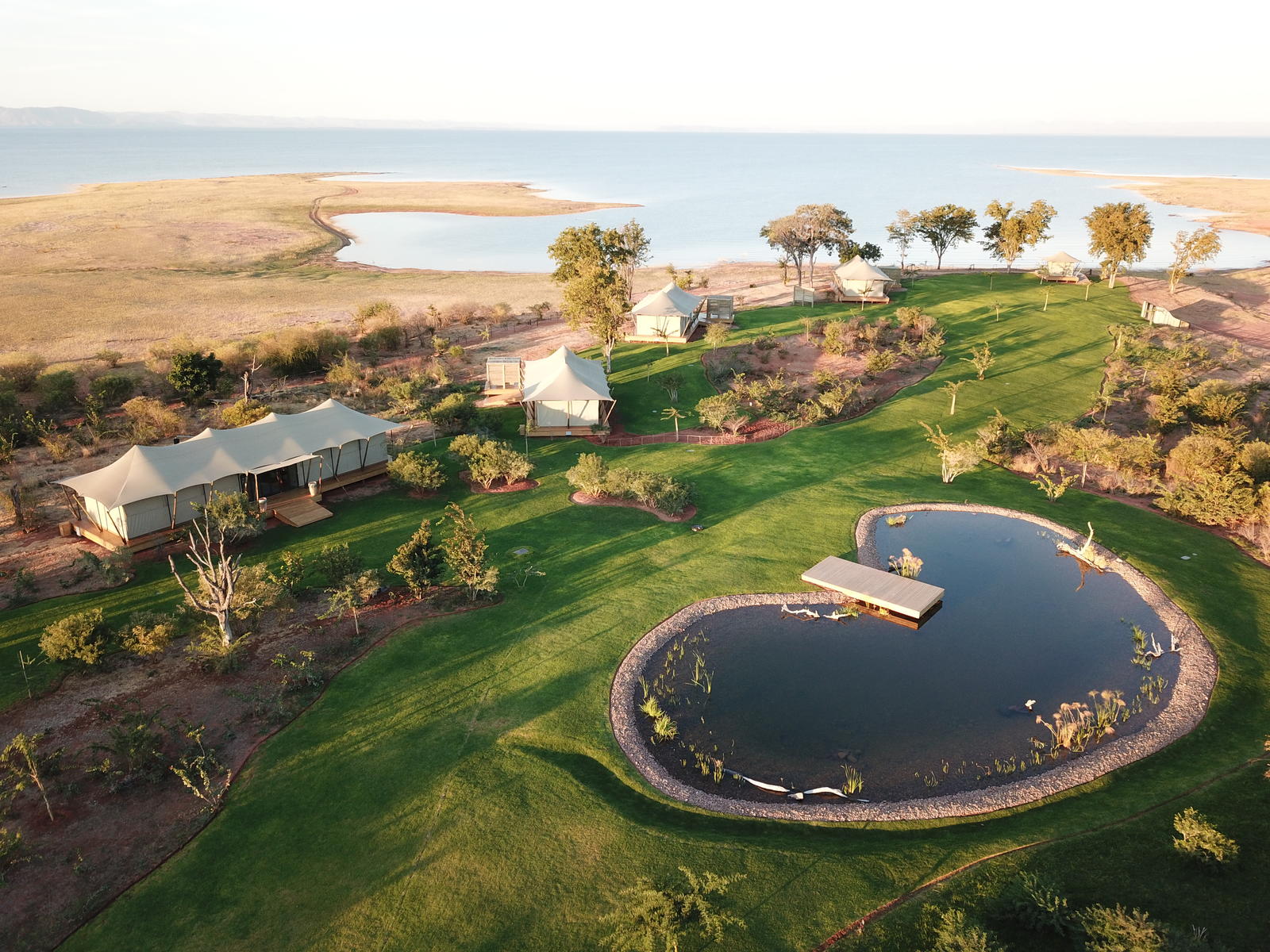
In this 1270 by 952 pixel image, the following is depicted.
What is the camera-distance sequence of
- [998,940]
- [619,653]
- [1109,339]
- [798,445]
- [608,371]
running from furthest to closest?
[1109,339], [608,371], [798,445], [619,653], [998,940]

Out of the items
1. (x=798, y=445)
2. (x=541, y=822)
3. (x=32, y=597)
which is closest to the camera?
(x=541, y=822)

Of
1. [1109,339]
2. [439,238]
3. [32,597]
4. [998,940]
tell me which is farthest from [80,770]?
[439,238]

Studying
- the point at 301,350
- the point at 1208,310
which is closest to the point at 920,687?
the point at 301,350

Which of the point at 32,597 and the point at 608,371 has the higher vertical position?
the point at 608,371

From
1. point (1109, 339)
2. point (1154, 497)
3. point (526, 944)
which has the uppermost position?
point (1109, 339)

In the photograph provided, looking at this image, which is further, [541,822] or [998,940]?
[541,822]

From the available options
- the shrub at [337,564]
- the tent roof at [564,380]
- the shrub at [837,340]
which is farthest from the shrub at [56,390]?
the shrub at [837,340]

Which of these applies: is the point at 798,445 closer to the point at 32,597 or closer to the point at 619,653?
the point at 619,653

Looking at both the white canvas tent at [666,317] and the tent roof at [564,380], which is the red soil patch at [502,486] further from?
the white canvas tent at [666,317]
